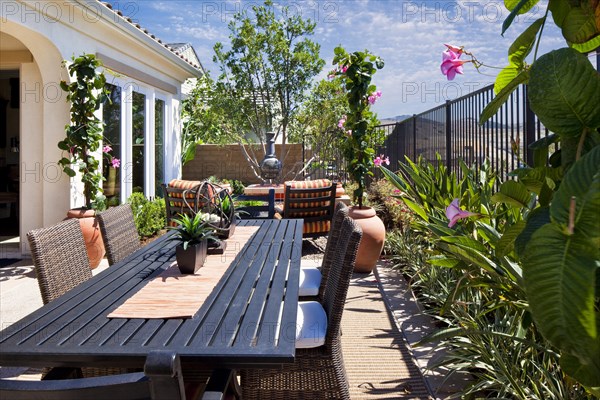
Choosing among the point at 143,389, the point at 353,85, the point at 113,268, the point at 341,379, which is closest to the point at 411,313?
the point at 341,379

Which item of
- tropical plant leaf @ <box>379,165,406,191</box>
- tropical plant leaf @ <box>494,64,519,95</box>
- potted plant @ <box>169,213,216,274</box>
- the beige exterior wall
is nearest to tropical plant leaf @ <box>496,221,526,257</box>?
tropical plant leaf @ <box>494,64,519,95</box>

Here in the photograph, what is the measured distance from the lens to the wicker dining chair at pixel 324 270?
278 centimetres

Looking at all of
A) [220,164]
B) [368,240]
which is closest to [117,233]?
[368,240]

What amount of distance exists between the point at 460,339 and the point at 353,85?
3407mm

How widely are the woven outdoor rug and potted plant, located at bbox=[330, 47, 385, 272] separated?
2.63 feet

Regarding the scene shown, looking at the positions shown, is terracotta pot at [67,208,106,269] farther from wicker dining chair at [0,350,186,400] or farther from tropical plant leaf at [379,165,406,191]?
wicker dining chair at [0,350,186,400]

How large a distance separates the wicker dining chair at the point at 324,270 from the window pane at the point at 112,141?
423 centimetres

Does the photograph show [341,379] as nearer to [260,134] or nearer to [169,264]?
[169,264]

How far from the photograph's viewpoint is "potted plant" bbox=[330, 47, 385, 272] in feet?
16.0

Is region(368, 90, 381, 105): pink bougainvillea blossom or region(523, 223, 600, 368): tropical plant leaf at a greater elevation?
region(368, 90, 381, 105): pink bougainvillea blossom

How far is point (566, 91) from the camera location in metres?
0.59

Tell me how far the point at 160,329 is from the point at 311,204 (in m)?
4.14

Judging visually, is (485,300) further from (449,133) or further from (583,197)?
(583,197)

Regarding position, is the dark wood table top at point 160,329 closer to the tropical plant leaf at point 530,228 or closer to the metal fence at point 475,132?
the tropical plant leaf at point 530,228
